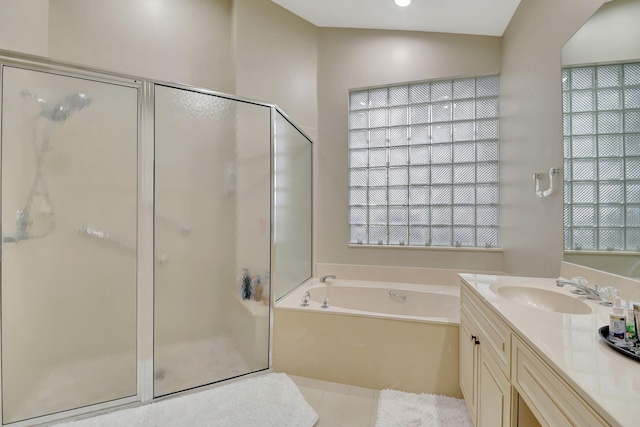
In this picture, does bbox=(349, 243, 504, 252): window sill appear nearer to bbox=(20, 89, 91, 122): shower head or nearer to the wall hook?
the wall hook

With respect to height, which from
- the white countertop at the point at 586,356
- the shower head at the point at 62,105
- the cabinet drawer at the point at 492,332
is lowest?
the cabinet drawer at the point at 492,332

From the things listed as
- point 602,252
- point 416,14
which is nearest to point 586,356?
point 602,252

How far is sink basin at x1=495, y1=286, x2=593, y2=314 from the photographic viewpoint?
1.20 meters

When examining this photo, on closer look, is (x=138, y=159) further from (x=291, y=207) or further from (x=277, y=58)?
(x=277, y=58)

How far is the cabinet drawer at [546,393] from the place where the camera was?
0.59m

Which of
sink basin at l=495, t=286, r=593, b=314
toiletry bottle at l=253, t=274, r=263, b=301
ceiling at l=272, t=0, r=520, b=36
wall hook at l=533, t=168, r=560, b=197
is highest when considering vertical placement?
ceiling at l=272, t=0, r=520, b=36

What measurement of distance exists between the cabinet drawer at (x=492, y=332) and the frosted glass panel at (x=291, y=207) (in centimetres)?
137

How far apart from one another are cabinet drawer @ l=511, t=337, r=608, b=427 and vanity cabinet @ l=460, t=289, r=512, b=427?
9 cm

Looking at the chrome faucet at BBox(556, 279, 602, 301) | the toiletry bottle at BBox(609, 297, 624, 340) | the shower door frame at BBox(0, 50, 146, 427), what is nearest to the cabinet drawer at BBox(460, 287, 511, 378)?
the toiletry bottle at BBox(609, 297, 624, 340)

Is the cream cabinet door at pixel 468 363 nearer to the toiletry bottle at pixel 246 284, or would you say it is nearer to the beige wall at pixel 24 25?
the toiletry bottle at pixel 246 284

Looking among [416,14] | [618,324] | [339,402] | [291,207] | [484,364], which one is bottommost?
[339,402]

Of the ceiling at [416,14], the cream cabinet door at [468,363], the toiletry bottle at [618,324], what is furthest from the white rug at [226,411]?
the ceiling at [416,14]

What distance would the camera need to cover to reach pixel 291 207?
8.34ft

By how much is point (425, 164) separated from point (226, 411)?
98.2 inches
